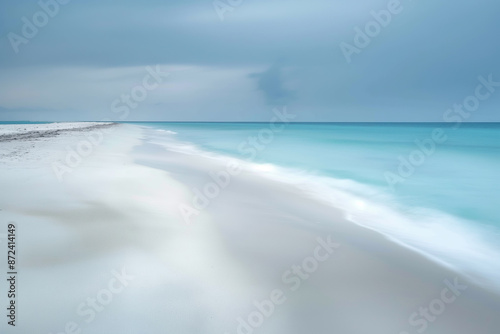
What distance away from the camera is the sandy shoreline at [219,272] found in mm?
2990

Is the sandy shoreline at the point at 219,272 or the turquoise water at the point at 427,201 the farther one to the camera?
the turquoise water at the point at 427,201

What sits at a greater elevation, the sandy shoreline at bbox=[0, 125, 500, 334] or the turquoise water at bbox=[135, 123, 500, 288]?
the turquoise water at bbox=[135, 123, 500, 288]

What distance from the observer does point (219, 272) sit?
377 centimetres

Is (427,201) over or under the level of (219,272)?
over

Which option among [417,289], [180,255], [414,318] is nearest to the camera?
[414,318]

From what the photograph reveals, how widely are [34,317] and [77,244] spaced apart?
139 cm

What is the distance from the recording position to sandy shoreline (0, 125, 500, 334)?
2.99 metres

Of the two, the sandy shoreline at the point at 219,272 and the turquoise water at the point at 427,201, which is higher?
the turquoise water at the point at 427,201

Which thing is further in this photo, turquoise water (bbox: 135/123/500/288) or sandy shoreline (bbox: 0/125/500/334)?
turquoise water (bbox: 135/123/500/288)

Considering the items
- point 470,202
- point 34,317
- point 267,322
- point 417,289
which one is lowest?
point 34,317

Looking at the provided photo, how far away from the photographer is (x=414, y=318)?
10.5 ft

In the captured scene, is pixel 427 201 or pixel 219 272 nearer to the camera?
pixel 219 272

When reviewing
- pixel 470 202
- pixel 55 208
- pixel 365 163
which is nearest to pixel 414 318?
pixel 55 208

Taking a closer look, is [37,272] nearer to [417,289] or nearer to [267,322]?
[267,322]
